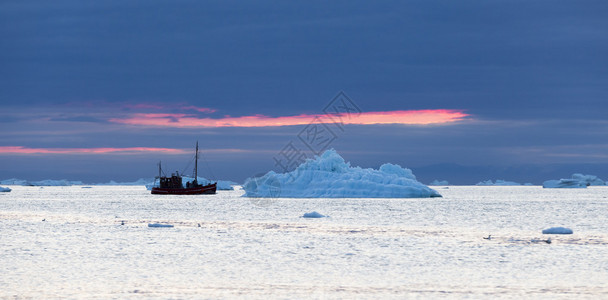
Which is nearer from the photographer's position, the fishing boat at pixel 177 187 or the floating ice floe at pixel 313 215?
the floating ice floe at pixel 313 215

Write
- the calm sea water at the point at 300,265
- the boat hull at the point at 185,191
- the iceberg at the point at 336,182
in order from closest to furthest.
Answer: the calm sea water at the point at 300,265 < the iceberg at the point at 336,182 < the boat hull at the point at 185,191

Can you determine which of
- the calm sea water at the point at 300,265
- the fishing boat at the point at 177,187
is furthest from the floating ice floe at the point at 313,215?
the fishing boat at the point at 177,187

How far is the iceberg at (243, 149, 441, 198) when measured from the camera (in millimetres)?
86500

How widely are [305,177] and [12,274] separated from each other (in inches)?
2805

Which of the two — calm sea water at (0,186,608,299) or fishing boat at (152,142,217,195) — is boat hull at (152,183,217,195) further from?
calm sea water at (0,186,608,299)

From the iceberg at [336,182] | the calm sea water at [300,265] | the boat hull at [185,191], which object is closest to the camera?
the calm sea water at [300,265]

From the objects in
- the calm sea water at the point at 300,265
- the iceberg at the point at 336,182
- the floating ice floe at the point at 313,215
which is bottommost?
the calm sea water at the point at 300,265

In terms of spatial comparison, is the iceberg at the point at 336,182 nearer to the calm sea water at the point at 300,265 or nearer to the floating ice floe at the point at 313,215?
the floating ice floe at the point at 313,215

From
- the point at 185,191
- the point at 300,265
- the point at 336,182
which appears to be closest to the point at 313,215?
the point at 300,265

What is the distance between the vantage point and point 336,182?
8688 cm

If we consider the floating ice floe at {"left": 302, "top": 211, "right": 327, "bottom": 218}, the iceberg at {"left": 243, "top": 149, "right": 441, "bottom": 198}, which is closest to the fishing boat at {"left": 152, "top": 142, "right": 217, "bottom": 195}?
the iceberg at {"left": 243, "top": 149, "right": 441, "bottom": 198}

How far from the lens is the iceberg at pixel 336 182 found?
3406 inches

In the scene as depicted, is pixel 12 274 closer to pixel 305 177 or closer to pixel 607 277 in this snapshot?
pixel 607 277

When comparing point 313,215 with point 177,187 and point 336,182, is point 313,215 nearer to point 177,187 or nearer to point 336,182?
point 336,182
